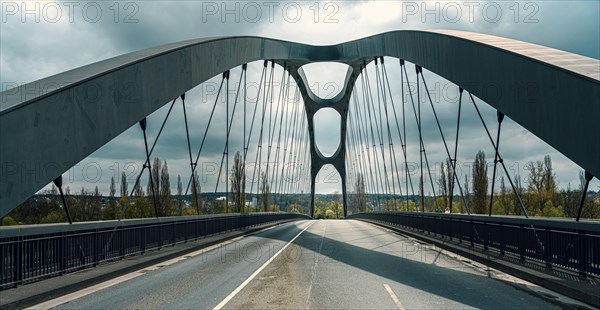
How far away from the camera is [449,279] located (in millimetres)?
12008

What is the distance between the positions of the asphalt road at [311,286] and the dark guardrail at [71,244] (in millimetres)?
1133

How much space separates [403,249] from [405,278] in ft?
26.0

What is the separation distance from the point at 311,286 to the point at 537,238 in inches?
208

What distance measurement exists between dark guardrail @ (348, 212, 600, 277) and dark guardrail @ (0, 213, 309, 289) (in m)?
9.82

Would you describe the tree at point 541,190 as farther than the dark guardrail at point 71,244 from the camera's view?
Yes

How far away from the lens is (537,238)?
12.6 meters

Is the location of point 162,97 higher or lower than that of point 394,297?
higher

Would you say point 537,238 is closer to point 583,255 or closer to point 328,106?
point 583,255

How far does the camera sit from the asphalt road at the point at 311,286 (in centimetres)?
906

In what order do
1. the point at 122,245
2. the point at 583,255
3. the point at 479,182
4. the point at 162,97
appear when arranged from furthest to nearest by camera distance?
the point at 479,182
the point at 162,97
the point at 122,245
the point at 583,255

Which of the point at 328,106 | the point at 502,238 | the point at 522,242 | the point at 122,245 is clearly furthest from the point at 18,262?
the point at 328,106

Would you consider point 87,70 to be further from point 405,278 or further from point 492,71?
point 492,71

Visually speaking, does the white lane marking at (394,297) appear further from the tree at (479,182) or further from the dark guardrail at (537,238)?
the tree at (479,182)

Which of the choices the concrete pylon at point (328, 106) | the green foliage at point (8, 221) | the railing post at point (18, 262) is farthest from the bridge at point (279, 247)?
the concrete pylon at point (328, 106)
